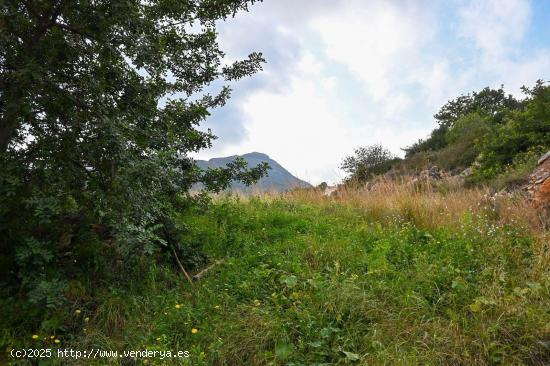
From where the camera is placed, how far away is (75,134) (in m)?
3.46

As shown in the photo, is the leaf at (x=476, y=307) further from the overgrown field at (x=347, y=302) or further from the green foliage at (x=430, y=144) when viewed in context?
the green foliage at (x=430, y=144)

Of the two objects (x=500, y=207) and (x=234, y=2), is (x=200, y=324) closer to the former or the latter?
(x=234, y=2)

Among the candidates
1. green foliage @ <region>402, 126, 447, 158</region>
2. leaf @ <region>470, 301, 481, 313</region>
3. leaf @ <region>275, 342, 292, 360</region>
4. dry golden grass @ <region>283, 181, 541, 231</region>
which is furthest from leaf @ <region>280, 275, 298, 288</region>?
green foliage @ <region>402, 126, 447, 158</region>

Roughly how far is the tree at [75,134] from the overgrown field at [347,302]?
2.05 feet

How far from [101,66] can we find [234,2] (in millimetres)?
1802

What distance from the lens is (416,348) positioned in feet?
10.0

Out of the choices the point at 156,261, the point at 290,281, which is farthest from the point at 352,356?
the point at 156,261

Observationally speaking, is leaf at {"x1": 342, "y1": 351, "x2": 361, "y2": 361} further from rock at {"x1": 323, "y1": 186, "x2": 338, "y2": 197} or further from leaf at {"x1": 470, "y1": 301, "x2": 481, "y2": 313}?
rock at {"x1": 323, "y1": 186, "x2": 338, "y2": 197}

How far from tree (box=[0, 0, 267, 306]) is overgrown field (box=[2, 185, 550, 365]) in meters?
0.62

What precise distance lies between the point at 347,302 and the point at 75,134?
276cm

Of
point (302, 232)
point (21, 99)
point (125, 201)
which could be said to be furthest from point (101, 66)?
point (302, 232)

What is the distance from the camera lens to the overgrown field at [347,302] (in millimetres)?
3088

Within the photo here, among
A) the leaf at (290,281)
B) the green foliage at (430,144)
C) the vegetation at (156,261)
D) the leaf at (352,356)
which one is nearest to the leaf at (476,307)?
the vegetation at (156,261)

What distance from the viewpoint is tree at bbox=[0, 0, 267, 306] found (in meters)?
3.19
